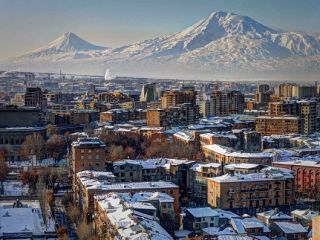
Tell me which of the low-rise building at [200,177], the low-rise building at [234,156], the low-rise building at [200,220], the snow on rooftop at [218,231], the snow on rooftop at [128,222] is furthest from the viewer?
the low-rise building at [234,156]

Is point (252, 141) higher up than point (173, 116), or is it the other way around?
point (173, 116)

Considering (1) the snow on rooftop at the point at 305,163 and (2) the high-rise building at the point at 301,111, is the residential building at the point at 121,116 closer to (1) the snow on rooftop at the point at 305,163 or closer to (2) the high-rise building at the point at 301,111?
(2) the high-rise building at the point at 301,111

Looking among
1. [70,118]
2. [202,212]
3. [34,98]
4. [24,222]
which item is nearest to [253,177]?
[202,212]

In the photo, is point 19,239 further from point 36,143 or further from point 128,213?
point 36,143

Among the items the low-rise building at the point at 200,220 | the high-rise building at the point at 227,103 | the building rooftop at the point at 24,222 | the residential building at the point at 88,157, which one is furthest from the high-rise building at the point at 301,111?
the low-rise building at the point at 200,220

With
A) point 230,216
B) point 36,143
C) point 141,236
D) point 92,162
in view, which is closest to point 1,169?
point 92,162

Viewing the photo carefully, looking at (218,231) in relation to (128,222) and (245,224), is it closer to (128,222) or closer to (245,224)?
(245,224)

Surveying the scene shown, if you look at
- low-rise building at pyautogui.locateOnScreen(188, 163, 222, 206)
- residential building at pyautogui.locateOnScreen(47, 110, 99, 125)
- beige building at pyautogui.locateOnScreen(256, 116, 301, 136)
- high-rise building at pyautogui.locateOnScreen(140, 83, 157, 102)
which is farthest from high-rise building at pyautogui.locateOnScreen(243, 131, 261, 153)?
high-rise building at pyautogui.locateOnScreen(140, 83, 157, 102)

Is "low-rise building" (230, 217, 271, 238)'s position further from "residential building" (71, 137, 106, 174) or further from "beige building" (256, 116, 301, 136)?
"beige building" (256, 116, 301, 136)

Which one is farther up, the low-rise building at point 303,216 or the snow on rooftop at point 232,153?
the snow on rooftop at point 232,153
